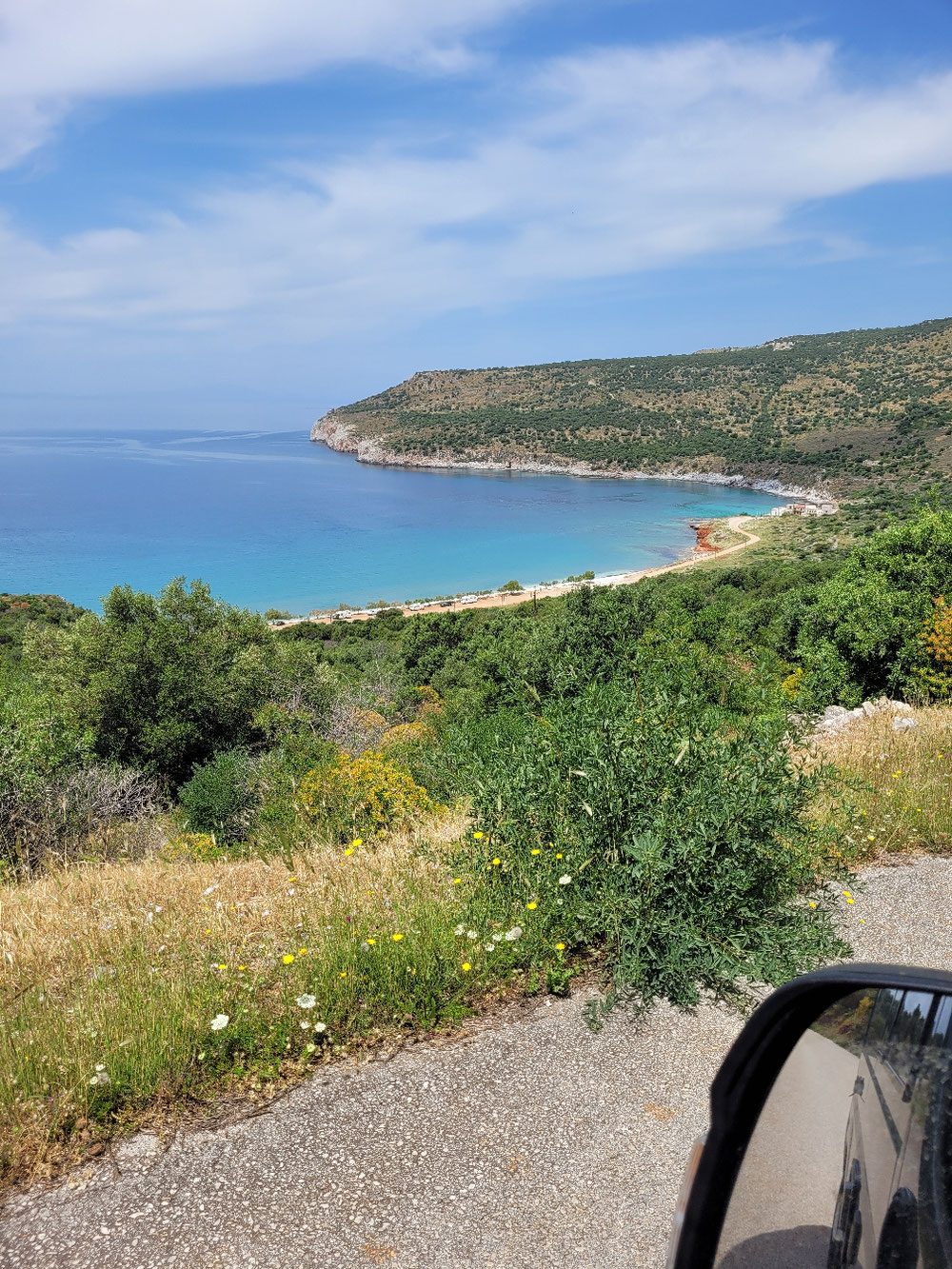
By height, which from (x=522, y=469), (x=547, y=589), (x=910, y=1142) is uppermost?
(x=522, y=469)

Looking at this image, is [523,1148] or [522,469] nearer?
[523,1148]

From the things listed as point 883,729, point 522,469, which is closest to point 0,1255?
point 883,729

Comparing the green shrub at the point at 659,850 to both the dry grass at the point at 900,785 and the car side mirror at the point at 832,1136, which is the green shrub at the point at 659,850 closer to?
the dry grass at the point at 900,785

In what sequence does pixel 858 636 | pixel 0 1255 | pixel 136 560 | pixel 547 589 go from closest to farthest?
pixel 0 1255 < pixel 858 636 < pixel 547 589 < pixel 136 560

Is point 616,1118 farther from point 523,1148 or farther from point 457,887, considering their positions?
point 457,887

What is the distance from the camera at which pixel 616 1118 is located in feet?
9.26

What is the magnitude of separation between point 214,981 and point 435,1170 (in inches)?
52.8

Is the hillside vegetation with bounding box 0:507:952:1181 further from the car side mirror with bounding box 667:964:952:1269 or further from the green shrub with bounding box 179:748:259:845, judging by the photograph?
the green shrub with bounding box 179:748:259:845

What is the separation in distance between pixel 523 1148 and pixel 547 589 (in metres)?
70.6

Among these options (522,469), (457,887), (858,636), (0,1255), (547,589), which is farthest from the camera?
(522,469)

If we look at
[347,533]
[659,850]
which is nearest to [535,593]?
[347,533]

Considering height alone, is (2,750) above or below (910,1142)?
below

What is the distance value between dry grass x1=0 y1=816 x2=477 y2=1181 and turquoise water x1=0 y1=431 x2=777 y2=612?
204 ft

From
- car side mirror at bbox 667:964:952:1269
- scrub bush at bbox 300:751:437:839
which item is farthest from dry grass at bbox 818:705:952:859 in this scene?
→ car side mirror at bbox 667:964:952:1269
